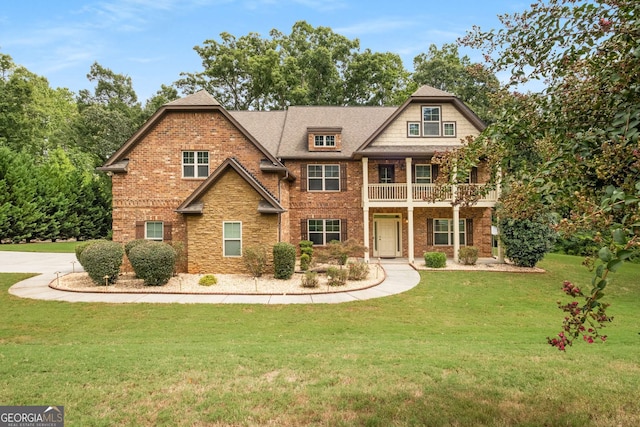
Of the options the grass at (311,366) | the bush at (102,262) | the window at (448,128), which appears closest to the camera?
the grass at (311,366)

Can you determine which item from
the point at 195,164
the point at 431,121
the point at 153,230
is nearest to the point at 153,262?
the point at 153,230

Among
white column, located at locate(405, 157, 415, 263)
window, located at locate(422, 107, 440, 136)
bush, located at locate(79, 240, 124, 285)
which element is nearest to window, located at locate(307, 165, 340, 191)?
white column, located at locate(405, 157, 415, 263)

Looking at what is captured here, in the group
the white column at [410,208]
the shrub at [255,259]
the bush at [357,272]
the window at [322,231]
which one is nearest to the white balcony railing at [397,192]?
the white column at [410,208]

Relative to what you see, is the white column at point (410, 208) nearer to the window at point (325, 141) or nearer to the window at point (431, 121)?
the window at point (431, 121)

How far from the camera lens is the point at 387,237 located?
2061cm

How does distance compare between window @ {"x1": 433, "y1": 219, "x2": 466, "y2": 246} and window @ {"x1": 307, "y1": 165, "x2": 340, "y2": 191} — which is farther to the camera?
window @ {"x1": 433, "y1": 219, "x2": 466, "y2": 246}

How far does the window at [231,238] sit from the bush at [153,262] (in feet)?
7.69

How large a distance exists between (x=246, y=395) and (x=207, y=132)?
45.1ft

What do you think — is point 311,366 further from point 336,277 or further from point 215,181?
point 215,181

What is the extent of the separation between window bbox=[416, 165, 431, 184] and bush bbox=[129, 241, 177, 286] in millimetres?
14038

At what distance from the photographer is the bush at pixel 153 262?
1265cm

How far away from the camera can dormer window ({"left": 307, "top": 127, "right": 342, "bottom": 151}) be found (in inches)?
771

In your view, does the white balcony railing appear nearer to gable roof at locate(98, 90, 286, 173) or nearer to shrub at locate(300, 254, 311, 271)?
shrub at locate(300, 254, 311, 271)

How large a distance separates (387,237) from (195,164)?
11.8 m
